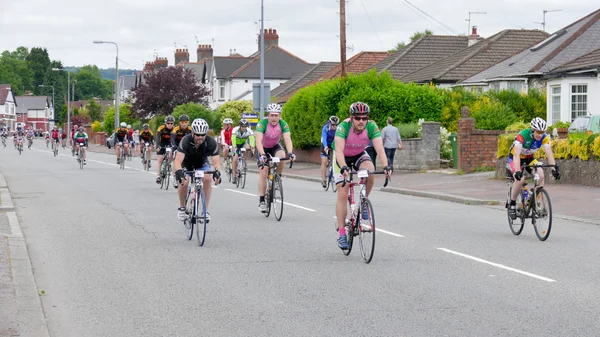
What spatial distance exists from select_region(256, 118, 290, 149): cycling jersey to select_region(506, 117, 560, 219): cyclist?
412 centimetres

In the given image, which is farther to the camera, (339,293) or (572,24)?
(572,24)

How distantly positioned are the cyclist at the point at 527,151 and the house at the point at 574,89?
2143 cm

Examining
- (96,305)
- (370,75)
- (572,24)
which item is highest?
(572,24)

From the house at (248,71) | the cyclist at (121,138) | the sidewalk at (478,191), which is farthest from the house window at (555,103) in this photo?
the house at (248,71)

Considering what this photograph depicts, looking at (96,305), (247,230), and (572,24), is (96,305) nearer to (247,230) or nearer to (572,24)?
(247,230)

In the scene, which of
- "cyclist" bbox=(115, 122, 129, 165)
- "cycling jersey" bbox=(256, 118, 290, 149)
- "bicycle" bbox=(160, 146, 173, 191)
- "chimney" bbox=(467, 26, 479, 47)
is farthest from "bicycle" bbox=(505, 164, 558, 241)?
"chimney" bbox=(467, 26, 479, 47)

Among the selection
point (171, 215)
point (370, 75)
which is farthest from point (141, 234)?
point (370, 75)

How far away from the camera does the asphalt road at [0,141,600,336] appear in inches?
291

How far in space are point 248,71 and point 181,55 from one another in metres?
31.6

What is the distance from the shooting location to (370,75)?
36.5 metres

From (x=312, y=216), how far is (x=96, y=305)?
8.40m

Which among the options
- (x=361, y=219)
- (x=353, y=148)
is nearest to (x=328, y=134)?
(x=353, y=148)

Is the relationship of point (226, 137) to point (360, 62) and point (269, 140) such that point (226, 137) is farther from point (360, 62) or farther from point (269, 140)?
point (360, 62)

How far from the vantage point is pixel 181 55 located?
370ft
